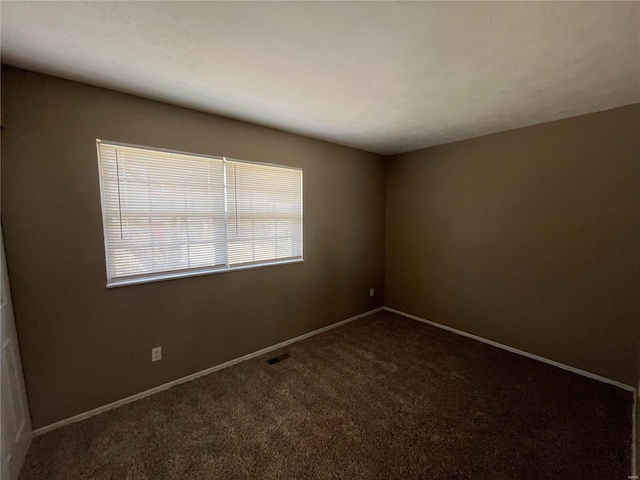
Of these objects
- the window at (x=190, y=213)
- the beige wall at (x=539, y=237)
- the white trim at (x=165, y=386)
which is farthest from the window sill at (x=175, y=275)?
the beige wall at (x=539, y=237)

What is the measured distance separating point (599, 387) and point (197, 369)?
140 inches

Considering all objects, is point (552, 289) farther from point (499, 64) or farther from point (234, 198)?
point (234, 198)

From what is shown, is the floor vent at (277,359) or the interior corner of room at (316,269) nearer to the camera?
the interior corner of room at (316,269)

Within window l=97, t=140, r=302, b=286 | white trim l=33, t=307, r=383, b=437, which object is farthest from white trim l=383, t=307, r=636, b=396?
window l=97, t=140, r=302, b=286

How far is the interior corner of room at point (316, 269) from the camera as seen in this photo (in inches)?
63.6

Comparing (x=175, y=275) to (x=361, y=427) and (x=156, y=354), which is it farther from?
(x=361, y=427)

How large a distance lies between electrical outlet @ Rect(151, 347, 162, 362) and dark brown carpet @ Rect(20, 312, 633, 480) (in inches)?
11.6

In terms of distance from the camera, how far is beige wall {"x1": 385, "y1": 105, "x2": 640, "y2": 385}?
2.18 metres

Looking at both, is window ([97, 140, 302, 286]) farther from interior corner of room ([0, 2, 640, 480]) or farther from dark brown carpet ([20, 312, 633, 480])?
dark brown carpet ([20, 312, 633, 480])

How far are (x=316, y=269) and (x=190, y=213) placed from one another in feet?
5.18

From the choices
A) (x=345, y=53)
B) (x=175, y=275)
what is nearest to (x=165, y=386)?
(x=175, y=275)

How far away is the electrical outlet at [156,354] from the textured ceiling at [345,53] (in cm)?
204

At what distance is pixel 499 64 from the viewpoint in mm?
1527

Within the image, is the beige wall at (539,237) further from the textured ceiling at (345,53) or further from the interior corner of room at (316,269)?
the textured ceiling at (345,53)
